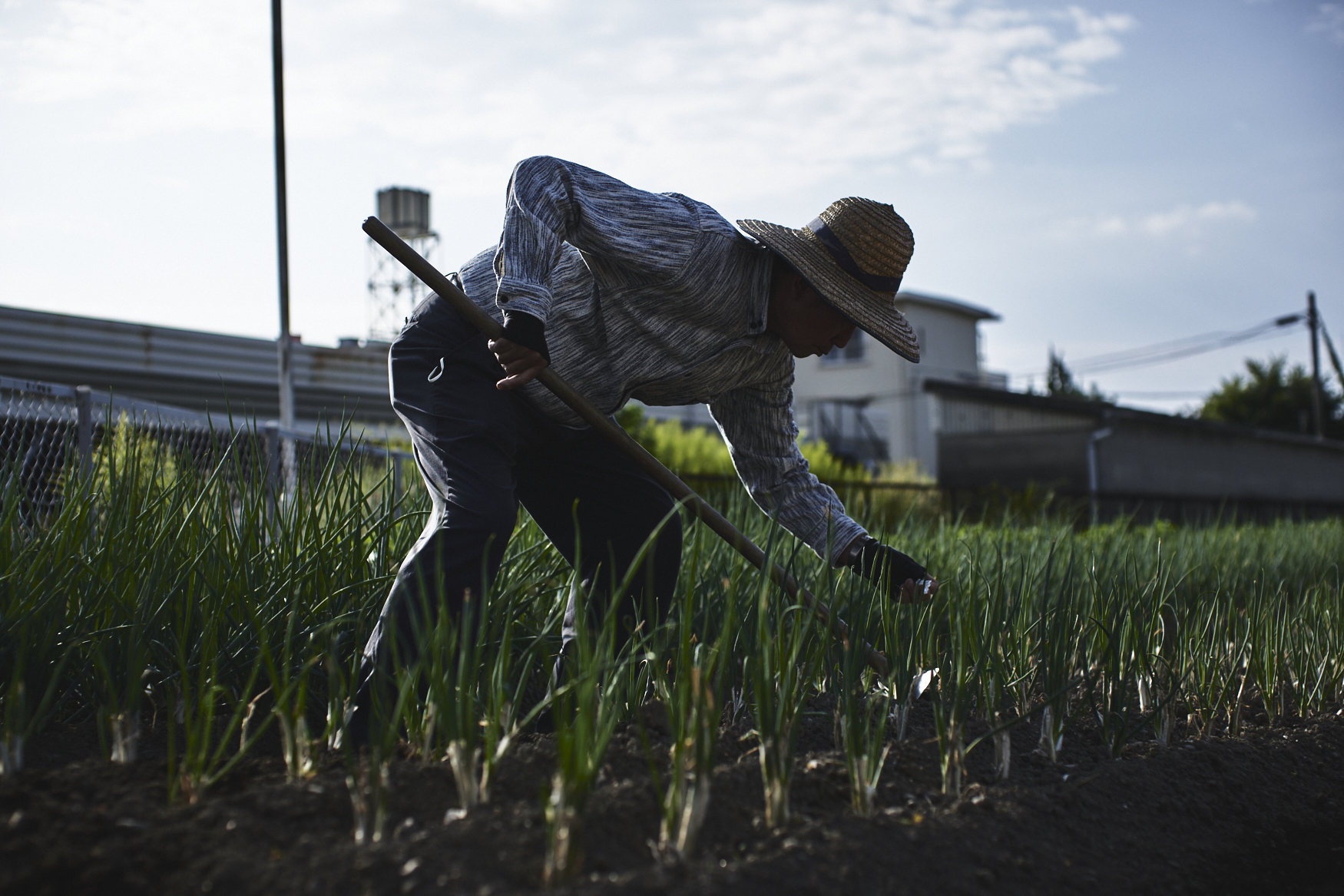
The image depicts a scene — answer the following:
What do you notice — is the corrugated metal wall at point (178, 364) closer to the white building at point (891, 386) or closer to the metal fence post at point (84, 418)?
the metal fence post at point (84, 418)

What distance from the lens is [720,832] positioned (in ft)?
4.66

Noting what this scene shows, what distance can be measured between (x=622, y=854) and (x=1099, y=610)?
159 cm

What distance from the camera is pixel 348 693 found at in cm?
187

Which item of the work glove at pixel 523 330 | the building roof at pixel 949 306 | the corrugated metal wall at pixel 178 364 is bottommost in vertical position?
the work glove at pixel 523 330

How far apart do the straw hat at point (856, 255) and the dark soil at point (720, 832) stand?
96 cm

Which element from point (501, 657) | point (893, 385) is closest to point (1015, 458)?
point (893, 385)

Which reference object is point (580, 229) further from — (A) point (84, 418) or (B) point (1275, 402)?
(B) point (1275, 402)

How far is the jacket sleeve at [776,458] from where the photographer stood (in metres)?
2.67

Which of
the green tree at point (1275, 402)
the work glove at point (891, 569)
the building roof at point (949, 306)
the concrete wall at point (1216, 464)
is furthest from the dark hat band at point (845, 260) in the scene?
the green tree at point (1275, 402)

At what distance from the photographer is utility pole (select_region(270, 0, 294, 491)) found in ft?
26.3

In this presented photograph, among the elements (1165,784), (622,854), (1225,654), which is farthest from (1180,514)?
(622,854)

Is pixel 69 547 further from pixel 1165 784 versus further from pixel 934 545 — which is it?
pixel 934 545

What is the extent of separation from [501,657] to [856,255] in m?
1.29

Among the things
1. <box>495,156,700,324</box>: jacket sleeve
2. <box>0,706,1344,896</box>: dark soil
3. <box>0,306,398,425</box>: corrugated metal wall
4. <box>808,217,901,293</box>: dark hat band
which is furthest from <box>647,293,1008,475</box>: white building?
<box>0,706,1344,896</box>: dark soil
